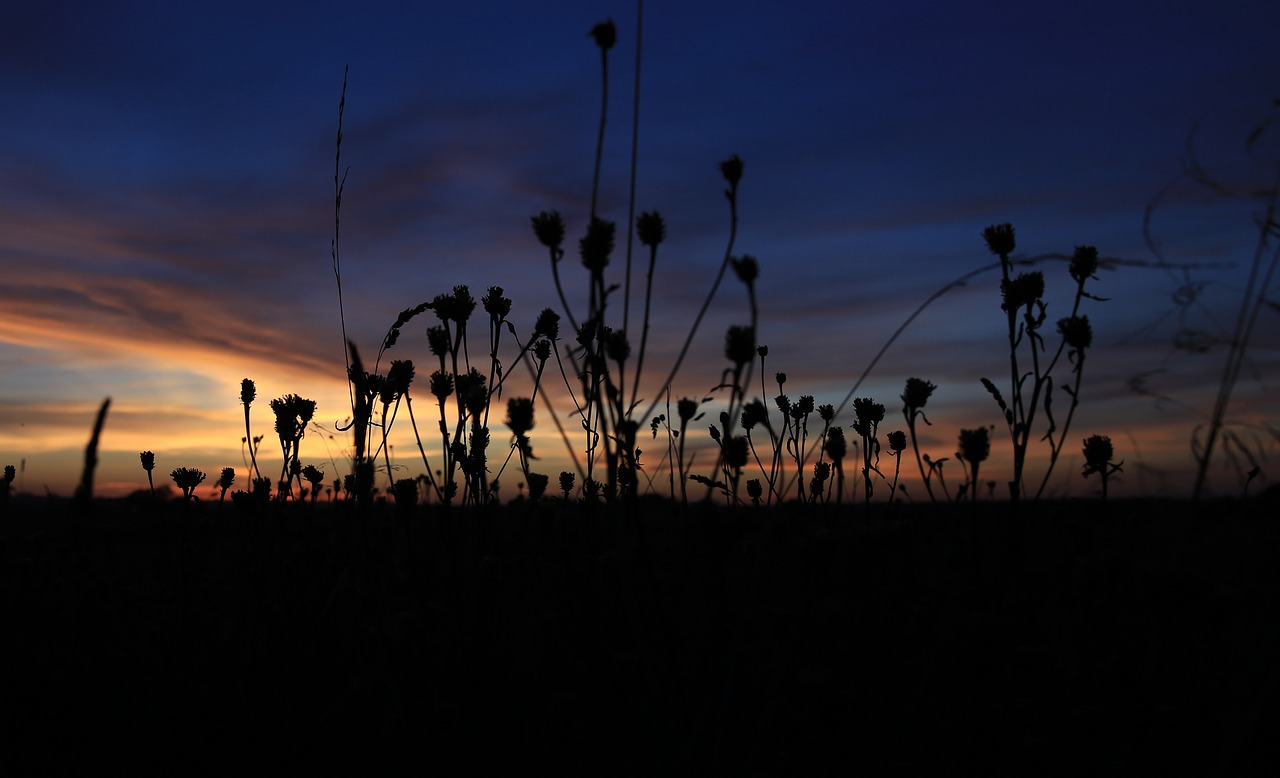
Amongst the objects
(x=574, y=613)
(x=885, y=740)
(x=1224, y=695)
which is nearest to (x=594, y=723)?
(x=574, y=613)

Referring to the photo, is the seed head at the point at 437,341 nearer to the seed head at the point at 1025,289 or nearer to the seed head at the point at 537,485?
the seed head at the point at 537,485

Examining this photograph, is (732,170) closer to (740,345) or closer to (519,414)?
(740,345)

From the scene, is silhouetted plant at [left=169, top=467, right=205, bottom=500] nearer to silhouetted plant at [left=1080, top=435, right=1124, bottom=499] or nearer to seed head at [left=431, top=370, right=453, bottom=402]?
seed head at [left=431, top=370, right=453, bottom=402]

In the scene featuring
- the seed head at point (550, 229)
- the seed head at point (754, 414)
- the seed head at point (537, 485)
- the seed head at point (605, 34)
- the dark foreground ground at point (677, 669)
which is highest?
the seed head at point (605, 34)

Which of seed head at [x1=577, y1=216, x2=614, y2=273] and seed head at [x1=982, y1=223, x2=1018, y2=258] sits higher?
seed head at [x1=982, y1=223, x2=1018, y2=258]

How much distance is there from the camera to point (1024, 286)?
2.88 meters

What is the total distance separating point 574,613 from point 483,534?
20.8 inches

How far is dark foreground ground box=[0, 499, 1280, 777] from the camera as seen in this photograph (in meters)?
2.16

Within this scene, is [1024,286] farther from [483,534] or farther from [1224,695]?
[483,534]

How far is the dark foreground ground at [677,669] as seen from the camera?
2159 mm

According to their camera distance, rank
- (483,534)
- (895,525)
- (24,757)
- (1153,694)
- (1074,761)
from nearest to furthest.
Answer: (1074,761) < (24,757) < (1153,694) < (483,534) < (895,525)

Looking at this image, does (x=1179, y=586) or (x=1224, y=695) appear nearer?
Answer: (x=1179, y=586)

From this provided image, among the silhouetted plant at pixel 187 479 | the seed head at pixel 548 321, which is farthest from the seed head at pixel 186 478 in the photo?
the seed head at pixel 548 321

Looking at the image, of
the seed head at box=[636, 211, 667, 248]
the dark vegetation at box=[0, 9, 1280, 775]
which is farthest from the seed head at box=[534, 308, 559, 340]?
the seed head at box=[636, 211, 667, 248]
